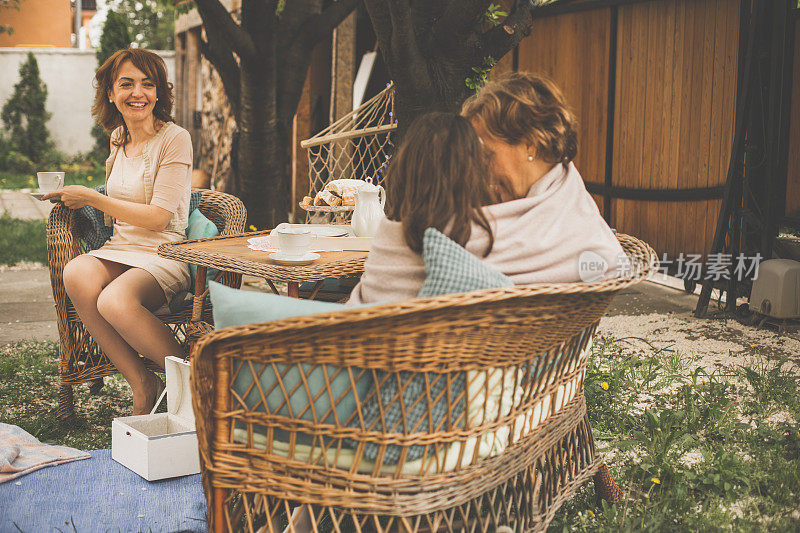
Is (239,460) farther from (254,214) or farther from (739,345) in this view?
(254,214)

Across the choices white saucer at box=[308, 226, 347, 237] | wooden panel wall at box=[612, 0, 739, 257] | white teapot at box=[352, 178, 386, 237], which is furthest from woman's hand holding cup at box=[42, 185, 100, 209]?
wooden panel wall at box=[612, 0, 739, 257]

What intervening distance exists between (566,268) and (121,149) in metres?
2.06

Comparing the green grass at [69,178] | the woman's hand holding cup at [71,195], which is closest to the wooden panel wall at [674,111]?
the woman's hand holding cup at [71,195]

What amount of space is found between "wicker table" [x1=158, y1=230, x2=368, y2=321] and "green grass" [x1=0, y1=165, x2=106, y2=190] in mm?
8893

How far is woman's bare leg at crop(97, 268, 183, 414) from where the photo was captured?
272 centimetres

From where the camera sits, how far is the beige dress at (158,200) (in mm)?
2887

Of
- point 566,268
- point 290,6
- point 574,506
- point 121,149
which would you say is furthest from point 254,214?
point 566,268

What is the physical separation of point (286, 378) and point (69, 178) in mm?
11266

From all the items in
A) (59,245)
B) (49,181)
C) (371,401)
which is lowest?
(371,401)

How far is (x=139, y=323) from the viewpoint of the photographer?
8.98 feet

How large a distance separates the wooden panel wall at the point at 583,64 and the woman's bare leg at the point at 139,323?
4.57 meters

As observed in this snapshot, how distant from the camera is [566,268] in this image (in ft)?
5.65

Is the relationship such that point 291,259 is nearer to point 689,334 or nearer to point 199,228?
point 199,228

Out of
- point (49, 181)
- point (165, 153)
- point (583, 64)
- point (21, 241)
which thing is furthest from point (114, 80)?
point (583, 64)
